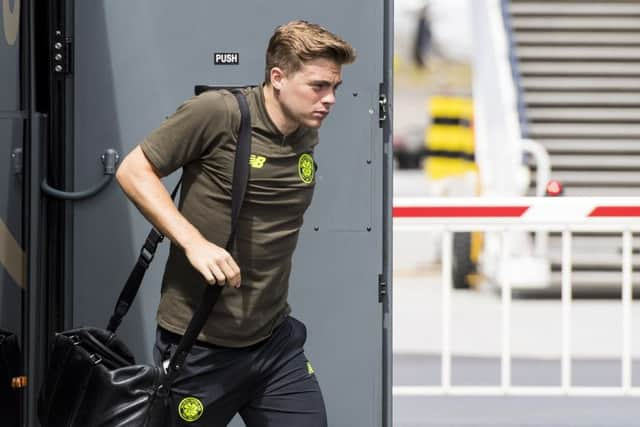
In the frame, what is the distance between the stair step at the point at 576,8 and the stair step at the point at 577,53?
38 centimetres

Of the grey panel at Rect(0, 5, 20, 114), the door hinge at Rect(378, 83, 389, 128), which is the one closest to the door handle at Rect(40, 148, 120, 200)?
the grey panel at Rect(0, 5, 20, 114)

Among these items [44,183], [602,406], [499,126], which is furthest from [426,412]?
[499,126]

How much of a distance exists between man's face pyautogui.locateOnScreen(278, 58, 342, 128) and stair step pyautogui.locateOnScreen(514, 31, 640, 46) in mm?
11354

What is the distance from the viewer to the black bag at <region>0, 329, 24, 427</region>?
4.64 m

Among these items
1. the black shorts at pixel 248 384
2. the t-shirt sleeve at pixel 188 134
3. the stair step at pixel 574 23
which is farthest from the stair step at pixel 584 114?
the t-shirt sleeve at pixel 188 134

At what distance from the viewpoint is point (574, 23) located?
1507cm

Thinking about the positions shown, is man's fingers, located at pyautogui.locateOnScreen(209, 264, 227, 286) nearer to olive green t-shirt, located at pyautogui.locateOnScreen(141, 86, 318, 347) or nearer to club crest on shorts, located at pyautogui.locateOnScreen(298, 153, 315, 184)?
olive green t-shirt, located at pyautogui.locateOnScreen(141, 86, 318, 347)

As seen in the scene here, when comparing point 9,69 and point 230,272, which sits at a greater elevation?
point 9,69

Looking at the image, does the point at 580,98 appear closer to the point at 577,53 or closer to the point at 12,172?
the point at 577,53

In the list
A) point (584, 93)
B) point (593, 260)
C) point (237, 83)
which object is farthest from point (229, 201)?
point (584, 93)

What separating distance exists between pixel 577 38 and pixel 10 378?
438 inches

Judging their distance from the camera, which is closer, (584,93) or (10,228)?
(10,228)

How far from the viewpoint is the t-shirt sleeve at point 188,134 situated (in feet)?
12.9

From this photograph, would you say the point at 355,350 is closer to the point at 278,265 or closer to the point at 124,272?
the point at 124,272
